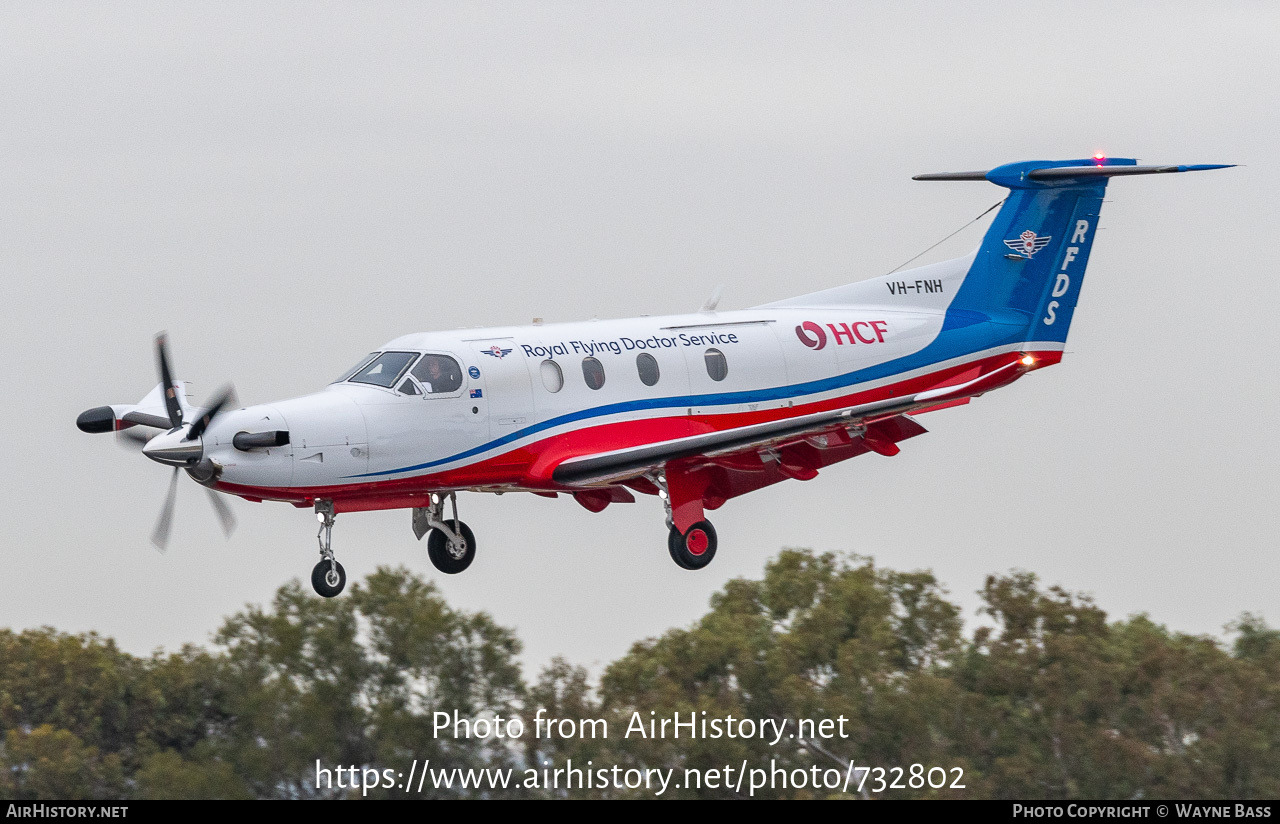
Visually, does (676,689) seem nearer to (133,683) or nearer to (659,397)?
(133,683)

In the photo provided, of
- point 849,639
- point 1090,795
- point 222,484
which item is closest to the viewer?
point 222,484

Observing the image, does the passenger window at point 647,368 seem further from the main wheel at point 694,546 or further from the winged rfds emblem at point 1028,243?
the winged rfds emblem at point 1028,243

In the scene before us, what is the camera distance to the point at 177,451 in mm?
25281

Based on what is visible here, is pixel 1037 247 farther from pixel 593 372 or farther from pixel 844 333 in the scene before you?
pixel 593 372

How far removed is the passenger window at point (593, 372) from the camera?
28.0m

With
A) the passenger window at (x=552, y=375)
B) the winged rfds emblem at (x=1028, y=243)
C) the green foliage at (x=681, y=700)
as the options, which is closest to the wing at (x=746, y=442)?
the passenger window at (x=552, y=375)

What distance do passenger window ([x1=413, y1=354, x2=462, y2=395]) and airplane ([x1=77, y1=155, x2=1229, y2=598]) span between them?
3 cm

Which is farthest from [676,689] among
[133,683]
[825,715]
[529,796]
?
[133,683]

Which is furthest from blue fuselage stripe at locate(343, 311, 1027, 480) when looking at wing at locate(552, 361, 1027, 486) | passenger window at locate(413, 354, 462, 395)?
passenger window at locate(413, 354, 462, 395)

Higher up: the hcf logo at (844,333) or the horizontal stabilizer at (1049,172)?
the horizontal stabilizer at (1049,172)

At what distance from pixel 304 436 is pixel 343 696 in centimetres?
1491

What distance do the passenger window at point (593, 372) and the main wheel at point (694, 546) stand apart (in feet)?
9.10
